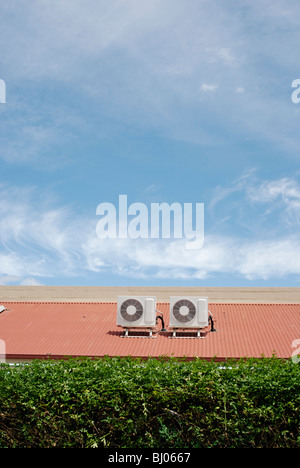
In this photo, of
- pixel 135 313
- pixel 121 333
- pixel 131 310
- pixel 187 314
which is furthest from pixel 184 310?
pixel 121 333

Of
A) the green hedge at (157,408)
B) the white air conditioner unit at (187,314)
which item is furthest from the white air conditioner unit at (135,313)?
the green hedge at (157,408)

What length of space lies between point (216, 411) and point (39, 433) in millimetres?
3082

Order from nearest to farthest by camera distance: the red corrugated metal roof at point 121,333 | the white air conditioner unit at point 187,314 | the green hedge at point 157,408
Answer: the green hedge at point 157,408 < the red corrugated metal roof at point 121,333 < the white air conditioner unit at point 187,314

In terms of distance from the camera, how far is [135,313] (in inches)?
671

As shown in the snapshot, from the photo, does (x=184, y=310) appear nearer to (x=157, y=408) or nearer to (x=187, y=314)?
(x=187, y=314)

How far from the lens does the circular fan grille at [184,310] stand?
17.0 metres

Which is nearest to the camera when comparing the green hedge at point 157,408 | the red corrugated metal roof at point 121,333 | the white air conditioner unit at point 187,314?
the green hedge at point 157,408

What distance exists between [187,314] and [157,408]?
331 inches

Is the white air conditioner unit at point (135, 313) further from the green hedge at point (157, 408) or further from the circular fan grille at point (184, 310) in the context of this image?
the green hedge at point (157, 408)

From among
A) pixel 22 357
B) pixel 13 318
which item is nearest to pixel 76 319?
pixel 13 318

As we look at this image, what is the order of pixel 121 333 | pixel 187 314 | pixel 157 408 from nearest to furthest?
pixel 157 408 < pixel 187 314 < pixel 121 333

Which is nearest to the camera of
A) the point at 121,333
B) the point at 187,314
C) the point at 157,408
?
the point at 157,408

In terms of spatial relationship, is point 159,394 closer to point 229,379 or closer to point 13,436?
point 229,379
